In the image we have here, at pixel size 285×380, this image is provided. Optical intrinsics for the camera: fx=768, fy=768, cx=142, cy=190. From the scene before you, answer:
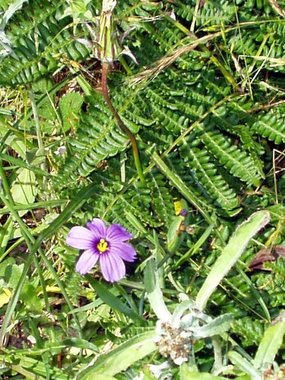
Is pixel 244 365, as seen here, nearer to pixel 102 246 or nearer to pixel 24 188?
pixel 102 246

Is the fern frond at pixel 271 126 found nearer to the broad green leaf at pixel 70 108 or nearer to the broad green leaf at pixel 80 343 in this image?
the broad green leaf at pixel 70 108

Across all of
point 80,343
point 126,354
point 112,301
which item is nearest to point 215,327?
point 126,354

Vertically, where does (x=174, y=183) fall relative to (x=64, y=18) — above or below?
below

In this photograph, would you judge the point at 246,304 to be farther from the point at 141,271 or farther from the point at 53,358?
the point at 53,358

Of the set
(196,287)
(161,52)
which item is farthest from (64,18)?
(196,287)

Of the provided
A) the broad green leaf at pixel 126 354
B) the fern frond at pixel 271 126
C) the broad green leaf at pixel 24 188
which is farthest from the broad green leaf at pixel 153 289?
the broad green leaf at pixel 24 188

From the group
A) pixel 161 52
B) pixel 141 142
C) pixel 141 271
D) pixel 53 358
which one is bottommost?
pixel 53 358
